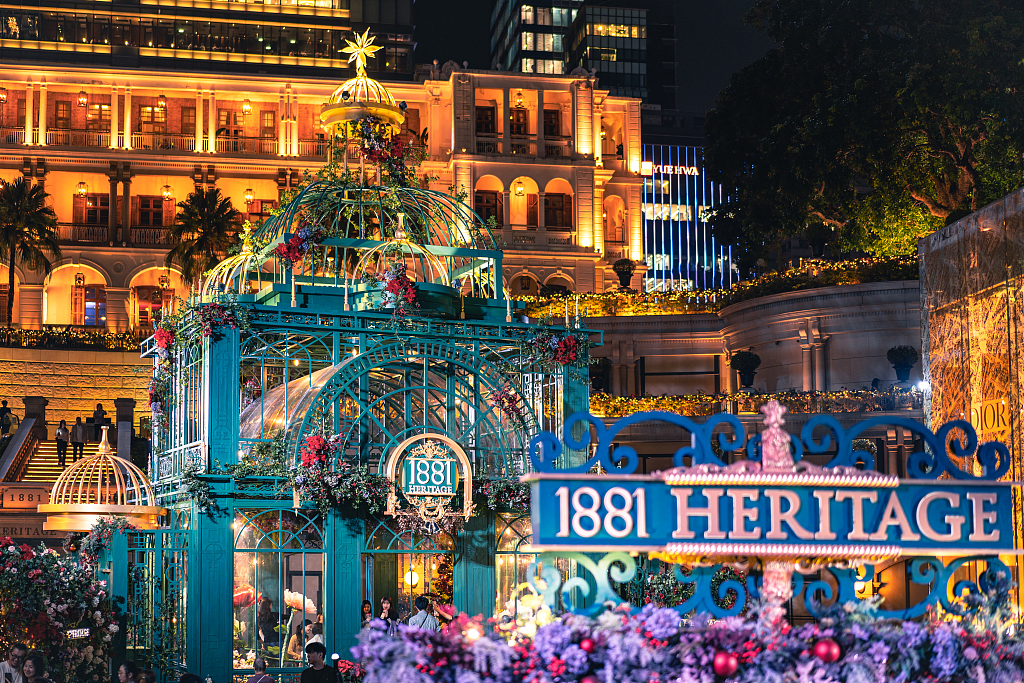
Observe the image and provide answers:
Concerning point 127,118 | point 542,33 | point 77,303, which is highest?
point 542,33

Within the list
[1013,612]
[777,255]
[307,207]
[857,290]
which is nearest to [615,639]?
[1013,612]

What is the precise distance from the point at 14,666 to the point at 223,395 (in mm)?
4172

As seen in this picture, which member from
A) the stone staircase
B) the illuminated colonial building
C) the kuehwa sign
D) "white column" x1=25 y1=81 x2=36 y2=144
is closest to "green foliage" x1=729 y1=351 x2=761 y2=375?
the stone staircase

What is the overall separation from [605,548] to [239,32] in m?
71.7

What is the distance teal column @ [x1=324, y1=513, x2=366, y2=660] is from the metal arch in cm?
122

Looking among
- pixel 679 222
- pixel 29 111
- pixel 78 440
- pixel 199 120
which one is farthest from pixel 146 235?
pixel 679 222

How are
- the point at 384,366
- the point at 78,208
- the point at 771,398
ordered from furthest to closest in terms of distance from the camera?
the point at 78,208 < the point at 771,398 < the point at 384,366

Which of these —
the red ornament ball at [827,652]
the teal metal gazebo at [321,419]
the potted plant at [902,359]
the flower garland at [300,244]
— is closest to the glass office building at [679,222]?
the potted plant at [902,359]

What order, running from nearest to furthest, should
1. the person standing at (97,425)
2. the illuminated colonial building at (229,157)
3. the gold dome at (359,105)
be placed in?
the gold dome at (359,105) < the person standing at (97,425) < the illuminated colonial building at (229,157)

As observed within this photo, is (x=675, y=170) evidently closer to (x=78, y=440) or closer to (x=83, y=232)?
(x=83, y=232)

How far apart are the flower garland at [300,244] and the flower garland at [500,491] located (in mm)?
4238

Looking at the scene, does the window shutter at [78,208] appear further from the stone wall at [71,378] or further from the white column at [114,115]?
the stone wall at [71,378]

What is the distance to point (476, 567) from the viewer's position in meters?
17.5

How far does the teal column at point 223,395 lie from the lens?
53.2ft
